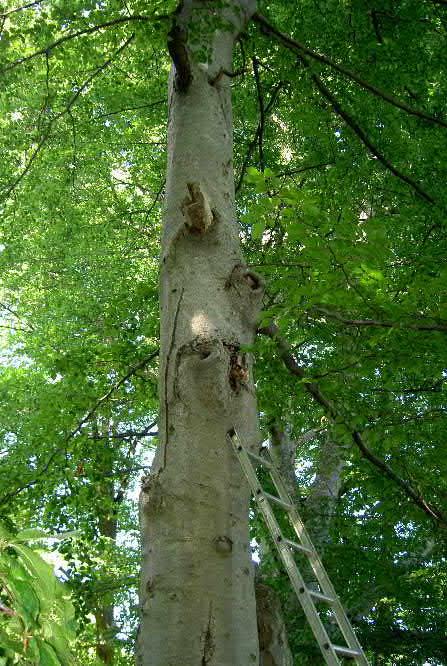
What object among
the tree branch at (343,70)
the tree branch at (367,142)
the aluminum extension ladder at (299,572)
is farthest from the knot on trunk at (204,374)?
the tree branch at (367,142)

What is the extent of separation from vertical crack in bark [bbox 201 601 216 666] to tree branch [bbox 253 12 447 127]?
11.0ft

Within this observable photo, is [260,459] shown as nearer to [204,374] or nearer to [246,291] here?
[204,374]

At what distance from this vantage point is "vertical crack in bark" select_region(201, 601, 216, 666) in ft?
7.85

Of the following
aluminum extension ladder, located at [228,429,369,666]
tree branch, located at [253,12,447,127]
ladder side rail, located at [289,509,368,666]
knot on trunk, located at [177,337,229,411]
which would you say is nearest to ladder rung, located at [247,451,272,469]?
aluminum extension ladder, located at [228,429,369,666]

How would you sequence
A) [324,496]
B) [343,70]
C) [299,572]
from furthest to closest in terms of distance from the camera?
1. [324,496]
2. [343,70]
3. [299,572]

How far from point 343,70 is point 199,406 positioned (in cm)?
274

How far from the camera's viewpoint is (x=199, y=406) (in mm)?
2957

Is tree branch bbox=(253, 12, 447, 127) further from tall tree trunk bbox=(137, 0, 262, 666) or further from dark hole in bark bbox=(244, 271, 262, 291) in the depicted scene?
dark hole in bark bbox=(244, 271, 262, 291)

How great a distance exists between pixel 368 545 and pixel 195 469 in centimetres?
611

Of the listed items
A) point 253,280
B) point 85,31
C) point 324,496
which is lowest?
point 253,280

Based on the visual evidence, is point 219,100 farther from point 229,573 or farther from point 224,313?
point 229,573

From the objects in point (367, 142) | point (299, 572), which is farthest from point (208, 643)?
point (367, 142)

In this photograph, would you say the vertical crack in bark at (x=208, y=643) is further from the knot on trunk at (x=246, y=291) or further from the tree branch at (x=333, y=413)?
the tree branch at (x=333, y=413)

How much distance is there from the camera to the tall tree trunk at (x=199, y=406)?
250 centimetres
